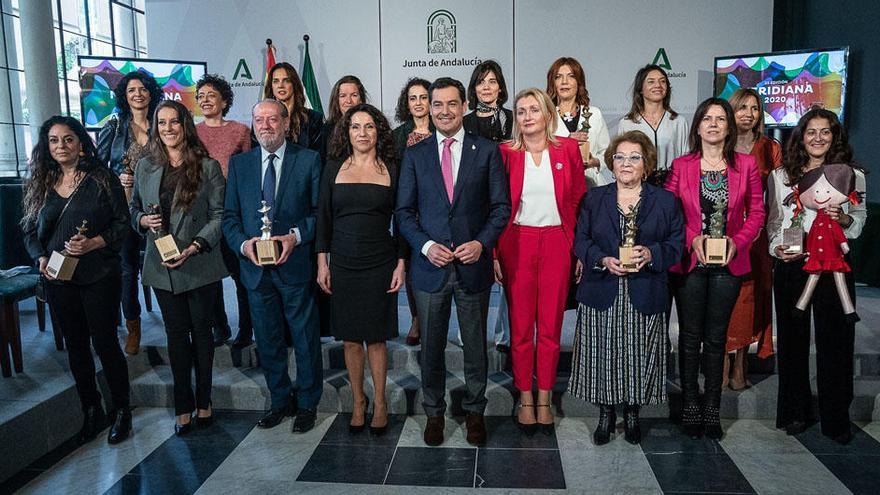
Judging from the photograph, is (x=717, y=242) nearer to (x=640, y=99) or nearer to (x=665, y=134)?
(x=665, y=134)

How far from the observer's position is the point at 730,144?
290cm

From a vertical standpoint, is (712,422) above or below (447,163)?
below

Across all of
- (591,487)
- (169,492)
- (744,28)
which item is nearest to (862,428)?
(591,487)

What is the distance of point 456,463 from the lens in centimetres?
290

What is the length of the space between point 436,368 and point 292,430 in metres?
0.85

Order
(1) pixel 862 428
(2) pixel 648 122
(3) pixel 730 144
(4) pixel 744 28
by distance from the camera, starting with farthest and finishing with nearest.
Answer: (4) pixel 744 28 → (2) pixel 648 122 → (1) pixel 862 428 → (3) pixel 730 144

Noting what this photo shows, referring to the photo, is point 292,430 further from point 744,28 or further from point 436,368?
point 744,28

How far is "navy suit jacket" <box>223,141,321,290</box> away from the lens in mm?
3078

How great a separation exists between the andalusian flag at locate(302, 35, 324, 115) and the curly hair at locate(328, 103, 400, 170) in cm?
444

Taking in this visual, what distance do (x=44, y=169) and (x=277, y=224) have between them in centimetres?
113

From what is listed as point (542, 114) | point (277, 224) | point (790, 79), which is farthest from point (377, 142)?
point (790, 79)

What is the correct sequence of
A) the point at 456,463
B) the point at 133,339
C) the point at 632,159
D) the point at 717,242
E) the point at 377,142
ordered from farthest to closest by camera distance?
the point at 133,339
the point at 377,142
the point at 456,463
the point at 632,159
the point at 717,242

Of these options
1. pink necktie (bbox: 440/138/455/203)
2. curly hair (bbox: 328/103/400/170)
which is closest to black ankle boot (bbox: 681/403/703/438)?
pink necktie (bbox: 440/138/455/203)

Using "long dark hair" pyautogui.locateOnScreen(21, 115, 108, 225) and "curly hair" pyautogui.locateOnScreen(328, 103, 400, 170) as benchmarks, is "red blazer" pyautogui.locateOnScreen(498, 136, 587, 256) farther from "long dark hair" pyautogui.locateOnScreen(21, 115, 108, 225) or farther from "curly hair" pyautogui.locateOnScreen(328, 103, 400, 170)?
"long dark hair" pyautogui.locateOnScreen(21, 115, 108, 225)
